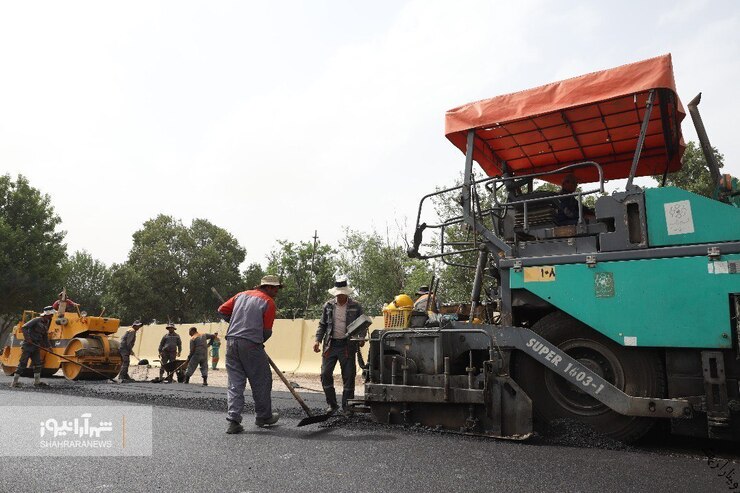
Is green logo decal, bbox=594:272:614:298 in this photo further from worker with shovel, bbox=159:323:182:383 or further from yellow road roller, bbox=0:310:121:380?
yellow road roller, bbox=0:310:121:380

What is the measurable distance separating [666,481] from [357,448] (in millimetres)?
2008

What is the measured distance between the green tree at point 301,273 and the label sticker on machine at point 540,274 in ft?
127

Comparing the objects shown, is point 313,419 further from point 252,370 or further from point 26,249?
point 26,249

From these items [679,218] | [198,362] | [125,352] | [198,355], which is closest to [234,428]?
[679,218]

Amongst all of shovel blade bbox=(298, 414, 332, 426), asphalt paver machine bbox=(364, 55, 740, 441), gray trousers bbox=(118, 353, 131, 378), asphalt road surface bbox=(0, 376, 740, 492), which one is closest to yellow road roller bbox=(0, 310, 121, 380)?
gray trousers bbox=(118, 353, 131, 378)

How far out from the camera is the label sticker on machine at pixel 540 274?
434cm

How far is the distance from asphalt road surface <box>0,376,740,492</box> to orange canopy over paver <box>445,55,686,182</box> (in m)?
2.64

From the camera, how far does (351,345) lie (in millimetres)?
6191

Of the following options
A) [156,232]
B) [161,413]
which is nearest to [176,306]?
[156,232]

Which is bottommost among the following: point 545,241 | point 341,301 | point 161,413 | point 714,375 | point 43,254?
point 161,413

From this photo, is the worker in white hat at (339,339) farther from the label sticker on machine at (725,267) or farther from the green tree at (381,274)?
the green tree at (381,274)

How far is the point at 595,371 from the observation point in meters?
4.19

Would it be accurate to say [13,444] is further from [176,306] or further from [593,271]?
[176,306]

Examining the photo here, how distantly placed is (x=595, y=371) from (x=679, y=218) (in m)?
1.30
